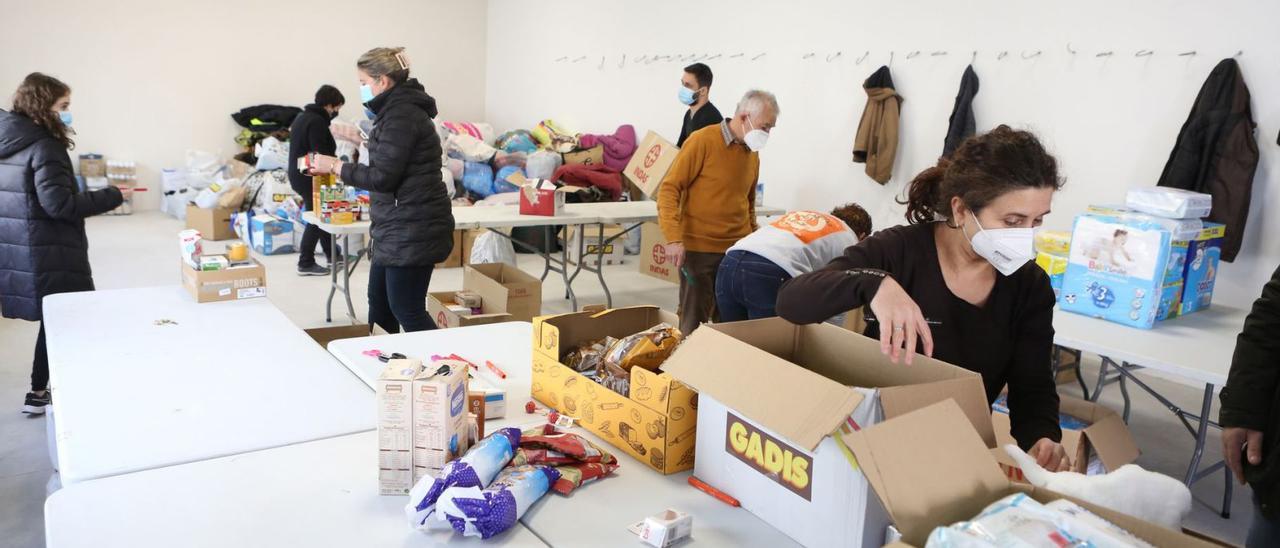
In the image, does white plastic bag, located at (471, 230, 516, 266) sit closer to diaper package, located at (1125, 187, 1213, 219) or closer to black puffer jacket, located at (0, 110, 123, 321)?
black puffer jacket, located at (0, 110, 123, 321)

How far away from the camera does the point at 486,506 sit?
1308 millimetres

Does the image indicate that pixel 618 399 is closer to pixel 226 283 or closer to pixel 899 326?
pixel 899 326

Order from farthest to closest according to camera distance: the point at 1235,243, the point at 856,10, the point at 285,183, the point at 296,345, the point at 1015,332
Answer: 1. the point at 285,183
2. the point at 856,10
3. the point at 1235,243
4. the point at 296,345
5. the point at 1015,332

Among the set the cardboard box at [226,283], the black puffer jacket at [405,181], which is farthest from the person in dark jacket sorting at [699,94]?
the cardboard box at [226,283]

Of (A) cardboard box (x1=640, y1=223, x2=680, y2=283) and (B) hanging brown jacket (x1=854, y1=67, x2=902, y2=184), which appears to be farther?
(A) cardboard box (x1=640, y1=223, x2=680, y2=283)

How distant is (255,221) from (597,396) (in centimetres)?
581

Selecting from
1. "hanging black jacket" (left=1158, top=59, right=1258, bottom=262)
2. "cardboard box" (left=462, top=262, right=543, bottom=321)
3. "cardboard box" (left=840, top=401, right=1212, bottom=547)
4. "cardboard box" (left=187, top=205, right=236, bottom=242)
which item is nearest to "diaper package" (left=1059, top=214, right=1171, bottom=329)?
"hanging black jacket" (left=1158, top=59, right=1258, bottom=262)

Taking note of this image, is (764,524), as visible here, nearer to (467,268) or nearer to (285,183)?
(467,268)

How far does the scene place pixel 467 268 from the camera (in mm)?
4469

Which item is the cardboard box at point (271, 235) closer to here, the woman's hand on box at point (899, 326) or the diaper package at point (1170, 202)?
the diaper package at point (1170, 202)

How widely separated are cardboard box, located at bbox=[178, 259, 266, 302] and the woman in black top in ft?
6.07

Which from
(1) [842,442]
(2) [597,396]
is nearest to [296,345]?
(2) [597,396]

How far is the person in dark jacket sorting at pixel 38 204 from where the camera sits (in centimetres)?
295

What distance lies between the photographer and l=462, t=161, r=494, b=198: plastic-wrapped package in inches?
307
